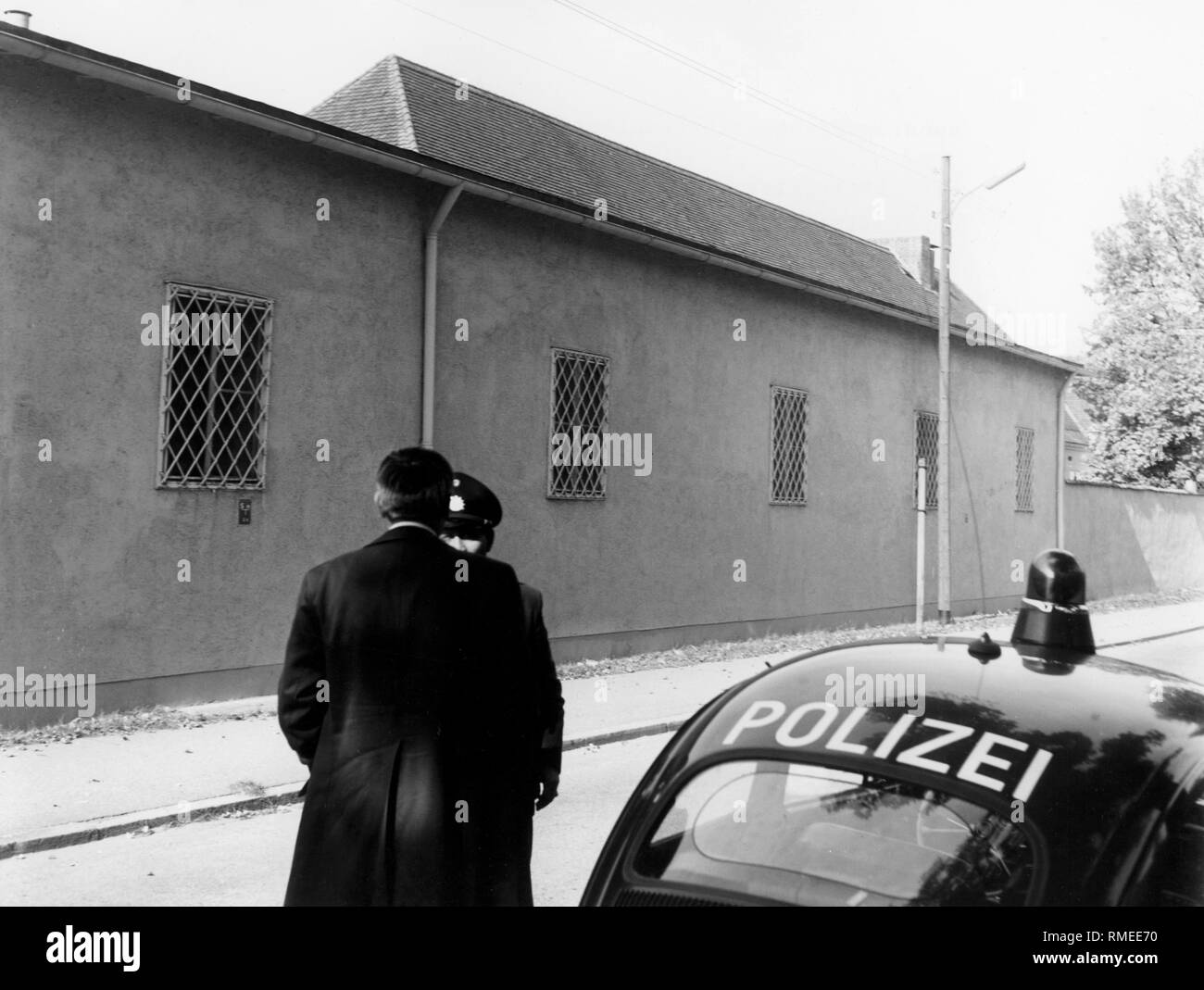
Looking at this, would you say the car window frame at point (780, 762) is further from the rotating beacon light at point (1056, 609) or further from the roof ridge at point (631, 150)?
the roof ridge at point (631, 150)

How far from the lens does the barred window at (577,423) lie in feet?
41.0

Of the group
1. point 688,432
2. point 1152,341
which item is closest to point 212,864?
point 688,432

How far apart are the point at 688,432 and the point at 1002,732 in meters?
12.1

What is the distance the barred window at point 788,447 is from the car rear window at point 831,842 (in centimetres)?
1336

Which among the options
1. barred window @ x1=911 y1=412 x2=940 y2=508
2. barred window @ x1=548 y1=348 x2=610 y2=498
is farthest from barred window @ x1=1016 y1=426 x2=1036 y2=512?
barred window @ x1=548 y1=348 x2=610 y2=498

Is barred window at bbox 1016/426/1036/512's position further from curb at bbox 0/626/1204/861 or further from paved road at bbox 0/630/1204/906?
curb at bbox 0/626/1204/861

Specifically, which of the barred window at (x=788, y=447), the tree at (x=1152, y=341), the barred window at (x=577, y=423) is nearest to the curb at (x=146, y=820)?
the barred window at (x=577, y=423)

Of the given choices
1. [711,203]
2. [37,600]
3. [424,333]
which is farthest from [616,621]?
[711,203]

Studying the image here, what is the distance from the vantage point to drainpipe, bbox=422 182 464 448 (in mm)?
10820

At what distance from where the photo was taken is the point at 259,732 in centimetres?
855

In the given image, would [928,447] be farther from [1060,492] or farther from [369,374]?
[369,374]

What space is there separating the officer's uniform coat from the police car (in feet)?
2.16

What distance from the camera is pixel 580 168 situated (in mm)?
16281

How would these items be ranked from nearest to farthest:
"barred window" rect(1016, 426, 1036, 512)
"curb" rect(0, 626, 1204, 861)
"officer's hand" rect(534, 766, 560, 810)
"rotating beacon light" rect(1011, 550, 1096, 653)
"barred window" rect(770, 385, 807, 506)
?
"rotating beacon light" rect(1011, 550, 1096, 653)
"officer's hand" rect(534, 766, 560, 810)
"curb" rect(0, 626, 1204, 861)
"barred window" rect(770, 385, 807, 506)
"barred window" rect(1016, 426, 1036, 512)
